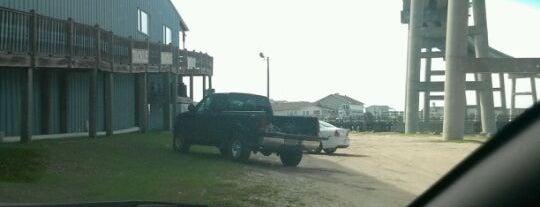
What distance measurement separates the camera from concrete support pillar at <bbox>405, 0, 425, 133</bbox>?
4462 centimetres

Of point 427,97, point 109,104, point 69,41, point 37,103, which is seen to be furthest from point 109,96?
point 427,97

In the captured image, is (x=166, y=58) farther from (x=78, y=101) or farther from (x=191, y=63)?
(x=78, y=101)

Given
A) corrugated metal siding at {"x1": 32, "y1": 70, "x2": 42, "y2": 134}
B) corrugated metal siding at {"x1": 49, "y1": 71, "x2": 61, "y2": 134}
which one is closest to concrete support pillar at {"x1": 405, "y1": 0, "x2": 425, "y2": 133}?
corrugated metal siding at {"x1": 49, "y1": 71, "x2": 61, "y2": 134}

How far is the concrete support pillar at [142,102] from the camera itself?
26.2m

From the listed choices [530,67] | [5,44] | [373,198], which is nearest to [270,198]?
[373,198]

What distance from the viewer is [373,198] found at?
10578 mm

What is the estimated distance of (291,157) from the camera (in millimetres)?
16812

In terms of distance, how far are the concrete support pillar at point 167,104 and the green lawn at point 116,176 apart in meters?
8.24

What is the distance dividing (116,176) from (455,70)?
20910 millimetres

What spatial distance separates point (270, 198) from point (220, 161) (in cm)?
624

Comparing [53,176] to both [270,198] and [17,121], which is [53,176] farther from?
[17,121]

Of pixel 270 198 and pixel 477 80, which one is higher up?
pixel 477 80

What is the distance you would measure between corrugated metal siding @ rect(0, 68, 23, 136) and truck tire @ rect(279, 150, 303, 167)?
806 centimetres

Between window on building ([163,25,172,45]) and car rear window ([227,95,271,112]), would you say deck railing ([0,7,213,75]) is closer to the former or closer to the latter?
car rear window ([227,95,271,112])
